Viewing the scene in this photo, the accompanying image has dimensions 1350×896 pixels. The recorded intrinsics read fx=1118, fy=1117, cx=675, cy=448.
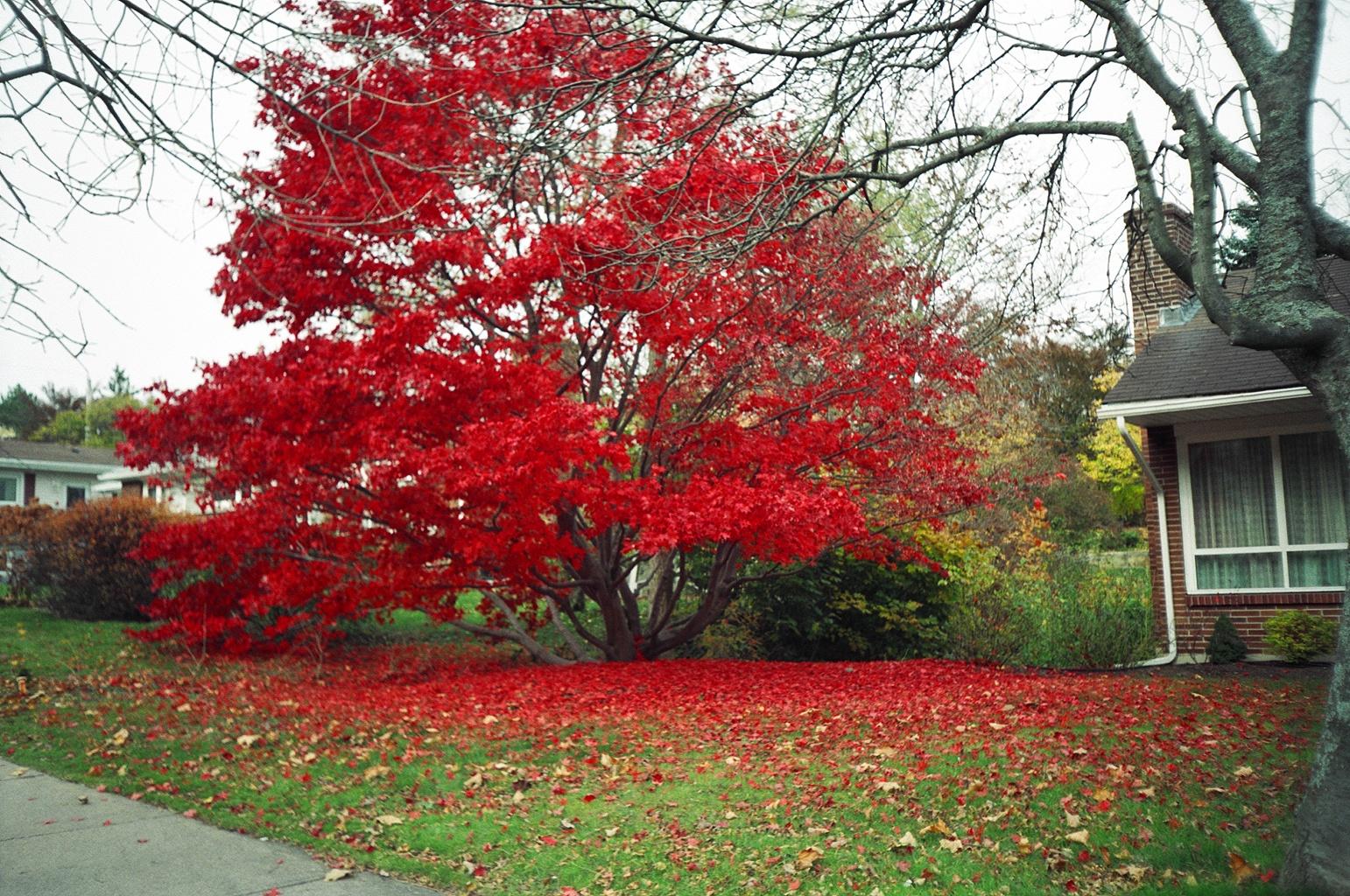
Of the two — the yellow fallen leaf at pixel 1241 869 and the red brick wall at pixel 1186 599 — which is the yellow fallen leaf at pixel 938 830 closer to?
the yellow fallen leaf at pixel 1241 869

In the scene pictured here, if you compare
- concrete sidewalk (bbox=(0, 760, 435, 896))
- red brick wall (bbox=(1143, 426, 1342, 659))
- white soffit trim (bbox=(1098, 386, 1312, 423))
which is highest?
white soffit trim (bbox=(1098, 386, 1312, 423))

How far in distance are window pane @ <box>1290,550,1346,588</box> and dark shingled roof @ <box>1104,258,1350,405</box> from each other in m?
2.35

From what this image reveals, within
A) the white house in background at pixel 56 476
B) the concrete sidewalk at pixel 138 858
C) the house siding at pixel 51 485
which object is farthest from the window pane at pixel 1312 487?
the house siding at pixel 51 485

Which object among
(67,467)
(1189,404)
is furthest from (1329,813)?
(67,467)

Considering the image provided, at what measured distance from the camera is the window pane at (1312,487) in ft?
43.8

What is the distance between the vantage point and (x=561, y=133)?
8070 millimetres

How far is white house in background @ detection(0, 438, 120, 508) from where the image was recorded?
3909 centimetres

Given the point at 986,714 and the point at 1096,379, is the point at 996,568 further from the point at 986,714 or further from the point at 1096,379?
the point at 1096,379

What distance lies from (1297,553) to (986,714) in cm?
688

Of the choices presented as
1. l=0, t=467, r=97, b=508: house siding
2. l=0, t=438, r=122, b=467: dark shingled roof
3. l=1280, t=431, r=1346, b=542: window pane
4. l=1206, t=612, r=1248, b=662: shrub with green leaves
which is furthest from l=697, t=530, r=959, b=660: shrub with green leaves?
l=0, t=467, r=97, b=508: house siding

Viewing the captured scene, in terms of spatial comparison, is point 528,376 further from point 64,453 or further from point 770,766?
point 64,453

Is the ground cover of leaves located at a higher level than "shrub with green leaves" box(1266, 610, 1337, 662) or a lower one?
lower

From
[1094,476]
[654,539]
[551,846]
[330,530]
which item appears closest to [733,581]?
[654,539]

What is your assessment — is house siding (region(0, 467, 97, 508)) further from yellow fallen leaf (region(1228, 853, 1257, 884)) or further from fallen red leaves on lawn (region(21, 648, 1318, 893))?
yellow fallen leaf (region(1228, 853, 1257, 884))
